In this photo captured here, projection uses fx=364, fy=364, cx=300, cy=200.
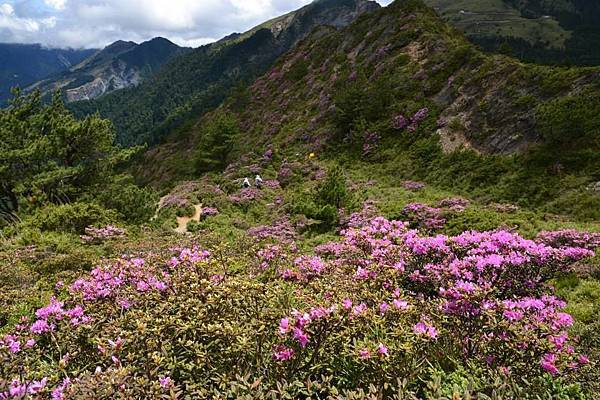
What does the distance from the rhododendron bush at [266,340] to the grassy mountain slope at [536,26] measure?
124235 millimetres

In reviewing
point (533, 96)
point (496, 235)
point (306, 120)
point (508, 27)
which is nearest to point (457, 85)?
point (533, 96)

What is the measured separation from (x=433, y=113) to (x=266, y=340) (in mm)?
27612

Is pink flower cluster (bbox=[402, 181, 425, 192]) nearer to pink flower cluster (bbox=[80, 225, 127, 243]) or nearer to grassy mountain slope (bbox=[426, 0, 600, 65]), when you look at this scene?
pink flower cluster (bbox=[80, 225, 127, 243])

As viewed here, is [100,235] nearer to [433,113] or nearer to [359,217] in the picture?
[359,217]

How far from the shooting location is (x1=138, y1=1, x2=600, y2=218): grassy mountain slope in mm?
18250

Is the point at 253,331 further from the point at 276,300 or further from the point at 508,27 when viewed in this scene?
the point at 508,27

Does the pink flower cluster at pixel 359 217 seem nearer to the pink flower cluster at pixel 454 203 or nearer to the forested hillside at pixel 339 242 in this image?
the forested hillside at pixel 339 242

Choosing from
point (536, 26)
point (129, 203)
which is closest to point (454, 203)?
point (129, 203)

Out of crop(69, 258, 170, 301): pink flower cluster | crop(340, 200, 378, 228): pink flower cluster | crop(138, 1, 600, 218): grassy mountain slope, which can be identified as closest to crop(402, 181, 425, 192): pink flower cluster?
crop(138, 1, 600, 218): grassy mountain slope

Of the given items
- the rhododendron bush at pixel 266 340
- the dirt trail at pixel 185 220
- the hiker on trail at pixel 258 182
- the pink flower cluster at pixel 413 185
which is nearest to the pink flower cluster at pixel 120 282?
the rhododendron bush at pixel 266 340

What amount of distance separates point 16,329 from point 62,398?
7.11ft

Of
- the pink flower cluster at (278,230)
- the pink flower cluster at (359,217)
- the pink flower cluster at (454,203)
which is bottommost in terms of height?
the pink flower cluster at (454,203)

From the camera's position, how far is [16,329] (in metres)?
4.58

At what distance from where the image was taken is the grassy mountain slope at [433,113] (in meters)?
18.2
